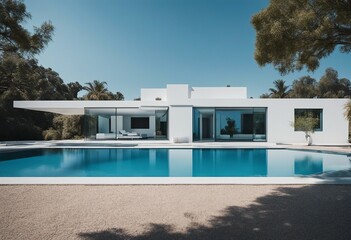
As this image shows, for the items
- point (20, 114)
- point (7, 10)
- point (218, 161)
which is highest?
point (7, 10)

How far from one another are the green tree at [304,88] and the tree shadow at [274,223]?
132 ft

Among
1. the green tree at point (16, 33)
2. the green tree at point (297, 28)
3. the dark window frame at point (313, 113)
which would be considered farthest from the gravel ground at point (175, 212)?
the dark window frame at point (313, 113)

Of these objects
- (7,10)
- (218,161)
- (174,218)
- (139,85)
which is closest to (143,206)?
A: (174,218)

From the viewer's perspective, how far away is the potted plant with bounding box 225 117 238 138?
2144 centimetres

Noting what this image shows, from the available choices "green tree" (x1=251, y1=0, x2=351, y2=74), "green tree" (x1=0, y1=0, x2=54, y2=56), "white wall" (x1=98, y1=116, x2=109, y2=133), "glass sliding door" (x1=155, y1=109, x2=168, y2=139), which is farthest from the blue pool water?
"white wall" (x1=98, y1=116, x2=109, y2=133)

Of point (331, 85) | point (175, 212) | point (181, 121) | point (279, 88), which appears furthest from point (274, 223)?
point (331, 85)

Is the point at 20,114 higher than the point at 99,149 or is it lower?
higher

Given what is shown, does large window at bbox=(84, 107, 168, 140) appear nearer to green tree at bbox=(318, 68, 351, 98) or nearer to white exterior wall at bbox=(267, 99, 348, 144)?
white exterior wall at bbox=(267, 99, 348, 144)

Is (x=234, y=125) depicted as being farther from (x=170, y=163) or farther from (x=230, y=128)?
(x=170, y=163)

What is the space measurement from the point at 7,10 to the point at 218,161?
9712mm

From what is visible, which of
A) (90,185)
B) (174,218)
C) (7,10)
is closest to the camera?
(174,218)

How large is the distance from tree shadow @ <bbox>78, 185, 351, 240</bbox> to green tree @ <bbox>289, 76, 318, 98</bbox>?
4033 centimetres

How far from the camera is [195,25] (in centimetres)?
1455

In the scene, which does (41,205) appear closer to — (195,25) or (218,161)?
(218,161)
